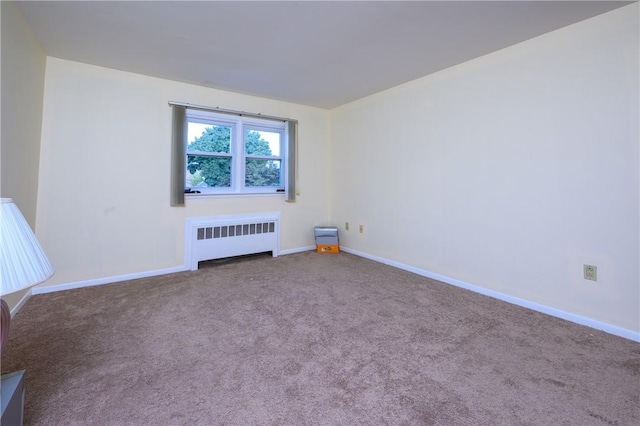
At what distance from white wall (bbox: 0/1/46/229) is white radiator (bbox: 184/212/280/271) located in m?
1.45

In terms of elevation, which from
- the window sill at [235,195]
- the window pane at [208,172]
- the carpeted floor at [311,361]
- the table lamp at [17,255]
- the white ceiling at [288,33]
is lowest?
the carpeted floor at [311,361]

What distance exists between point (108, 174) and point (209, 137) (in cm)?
123

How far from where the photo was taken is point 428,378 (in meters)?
1.57

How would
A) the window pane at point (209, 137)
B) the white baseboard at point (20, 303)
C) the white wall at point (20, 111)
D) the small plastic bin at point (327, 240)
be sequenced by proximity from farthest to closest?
the small plastic bin at point (327, 240)
the window pane at point (209, 137)
the white baseboard at point (20, 303)
the white wall at point (20, 111)

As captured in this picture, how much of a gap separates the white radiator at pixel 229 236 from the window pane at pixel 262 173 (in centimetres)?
51

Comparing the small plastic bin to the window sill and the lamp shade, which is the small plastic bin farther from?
the lamp shade

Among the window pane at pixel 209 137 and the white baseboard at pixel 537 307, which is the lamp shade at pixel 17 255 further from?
the white baseboard at pixel 537 307

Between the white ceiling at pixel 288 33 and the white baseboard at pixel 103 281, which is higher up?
the white ceiling at pixel 288 33

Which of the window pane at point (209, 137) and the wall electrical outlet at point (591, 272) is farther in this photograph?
the window pane at point (209, 137)

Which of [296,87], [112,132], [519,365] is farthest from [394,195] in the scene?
[112,132]

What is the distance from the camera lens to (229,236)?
3.77m

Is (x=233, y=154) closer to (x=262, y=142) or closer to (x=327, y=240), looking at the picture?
(x=262, y=142)

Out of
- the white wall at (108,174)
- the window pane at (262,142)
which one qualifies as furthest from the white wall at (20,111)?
the window pane at (262,142)

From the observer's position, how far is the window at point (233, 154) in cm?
367
